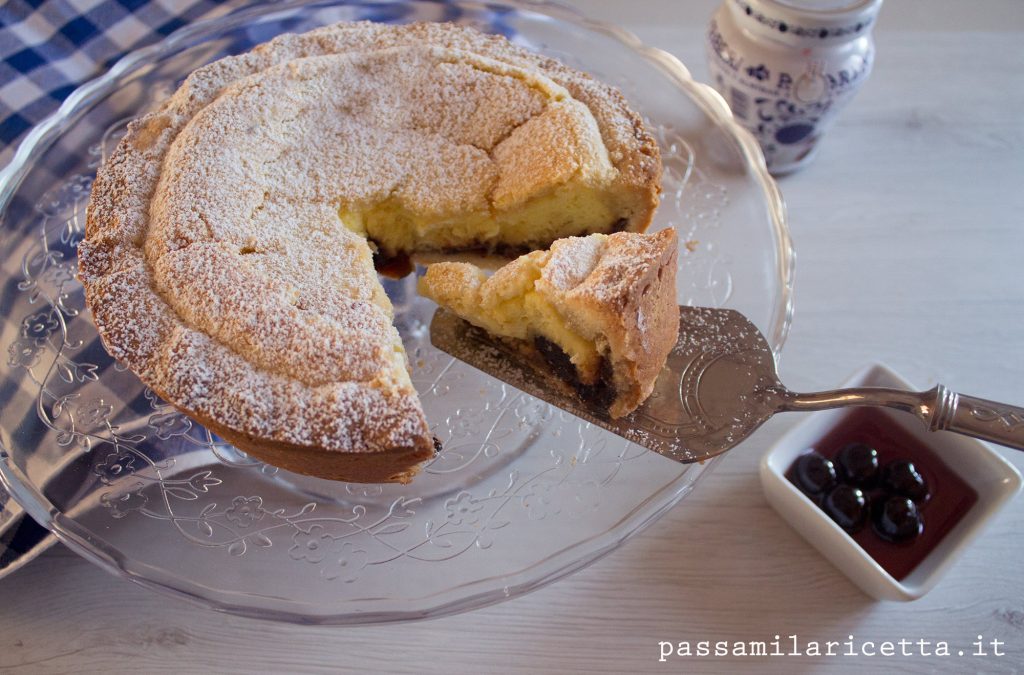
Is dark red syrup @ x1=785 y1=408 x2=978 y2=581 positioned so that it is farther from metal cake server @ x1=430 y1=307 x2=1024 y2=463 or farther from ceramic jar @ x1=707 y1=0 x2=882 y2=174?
ceramic jar @ x1=707 y1=0 x2=882 y2=174


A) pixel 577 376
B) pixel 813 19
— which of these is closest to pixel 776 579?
pixel 577 376

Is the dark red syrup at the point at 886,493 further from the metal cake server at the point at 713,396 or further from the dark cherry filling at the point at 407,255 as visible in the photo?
the dark cherry filling at the point at 407,255

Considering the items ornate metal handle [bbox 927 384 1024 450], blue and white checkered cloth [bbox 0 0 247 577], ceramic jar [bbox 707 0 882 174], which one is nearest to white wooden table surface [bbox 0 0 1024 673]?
ceramic jar [bbox 707 0 882 174]

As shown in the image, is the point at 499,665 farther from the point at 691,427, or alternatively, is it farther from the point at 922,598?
the point at 922,598

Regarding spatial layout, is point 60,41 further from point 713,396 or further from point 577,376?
point 713,396

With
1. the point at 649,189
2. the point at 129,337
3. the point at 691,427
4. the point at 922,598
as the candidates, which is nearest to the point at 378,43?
the point at 649,189

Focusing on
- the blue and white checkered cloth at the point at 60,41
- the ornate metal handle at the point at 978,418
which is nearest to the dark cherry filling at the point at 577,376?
the ornate metal handle at the point at 978,418
